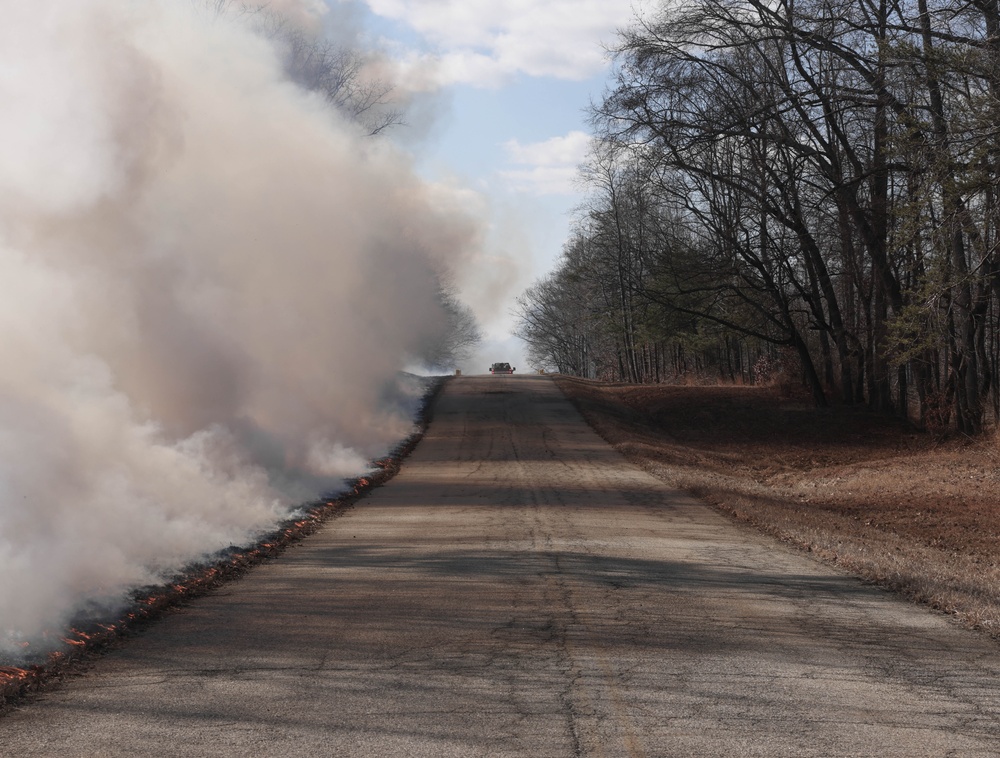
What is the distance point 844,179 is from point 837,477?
12.8 meters

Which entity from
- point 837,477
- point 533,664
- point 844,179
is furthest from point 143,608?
point 844,179

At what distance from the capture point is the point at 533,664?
719 centimetres

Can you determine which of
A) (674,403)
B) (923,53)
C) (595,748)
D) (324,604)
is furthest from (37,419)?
(674,403)

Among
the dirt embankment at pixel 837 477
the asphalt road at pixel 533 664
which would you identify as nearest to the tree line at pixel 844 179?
the dirt embankment at pixel 837 477

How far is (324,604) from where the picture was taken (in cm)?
916

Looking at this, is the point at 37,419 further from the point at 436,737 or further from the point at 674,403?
the point at 674,403

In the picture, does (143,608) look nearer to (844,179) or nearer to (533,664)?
(533,664)

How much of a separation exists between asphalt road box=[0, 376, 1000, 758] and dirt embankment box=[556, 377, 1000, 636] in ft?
3.14

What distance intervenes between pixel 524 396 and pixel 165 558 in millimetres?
34957

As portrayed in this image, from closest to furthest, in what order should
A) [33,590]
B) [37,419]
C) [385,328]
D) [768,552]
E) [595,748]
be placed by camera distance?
[595,748] < [33,590] < [37,419] < [768,552] < [385,328]

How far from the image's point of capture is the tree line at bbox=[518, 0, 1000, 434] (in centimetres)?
2062

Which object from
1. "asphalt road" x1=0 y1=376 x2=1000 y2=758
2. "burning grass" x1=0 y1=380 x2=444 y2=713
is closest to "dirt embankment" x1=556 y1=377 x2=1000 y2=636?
"asphalt road" x1=0 y1=376 x2=1000 y2=758

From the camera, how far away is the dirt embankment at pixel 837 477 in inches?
470

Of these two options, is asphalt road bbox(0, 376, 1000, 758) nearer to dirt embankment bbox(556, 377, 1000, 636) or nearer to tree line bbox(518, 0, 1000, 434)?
dirt embankment bbox(556, 377, 1000, 636)
